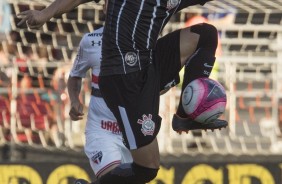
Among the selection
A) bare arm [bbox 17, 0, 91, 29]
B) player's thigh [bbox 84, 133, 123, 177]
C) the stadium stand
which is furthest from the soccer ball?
the stadium stand

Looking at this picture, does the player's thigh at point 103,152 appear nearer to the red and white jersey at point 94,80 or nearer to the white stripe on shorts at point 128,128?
the red and white jersey at point 94,80

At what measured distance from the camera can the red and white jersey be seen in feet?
21.5

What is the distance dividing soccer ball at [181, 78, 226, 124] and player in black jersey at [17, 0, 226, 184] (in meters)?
0.10

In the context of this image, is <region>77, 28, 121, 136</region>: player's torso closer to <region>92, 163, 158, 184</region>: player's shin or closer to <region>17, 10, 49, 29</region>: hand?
<region>92, 163, 158, 184</region>: player's shin

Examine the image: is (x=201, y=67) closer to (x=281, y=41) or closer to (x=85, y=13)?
(x=281, y=41)

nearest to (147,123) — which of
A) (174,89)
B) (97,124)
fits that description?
(97,124)

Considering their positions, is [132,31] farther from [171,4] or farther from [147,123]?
[147,123]

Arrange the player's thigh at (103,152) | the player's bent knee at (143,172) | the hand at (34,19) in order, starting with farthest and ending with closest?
the player's thigh at (103,152), the player's bent knee at (143,172), the hand at (34,19)

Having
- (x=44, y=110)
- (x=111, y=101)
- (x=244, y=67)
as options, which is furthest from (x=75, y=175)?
(x=111, y=101)

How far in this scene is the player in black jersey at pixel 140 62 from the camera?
5121 mm

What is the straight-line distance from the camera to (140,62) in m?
5.19

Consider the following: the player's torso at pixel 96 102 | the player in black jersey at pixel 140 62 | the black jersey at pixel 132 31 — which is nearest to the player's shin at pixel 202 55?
the player in black jersey at pixel 140 62

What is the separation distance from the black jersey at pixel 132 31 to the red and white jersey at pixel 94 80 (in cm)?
132

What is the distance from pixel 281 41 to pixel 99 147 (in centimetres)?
429
